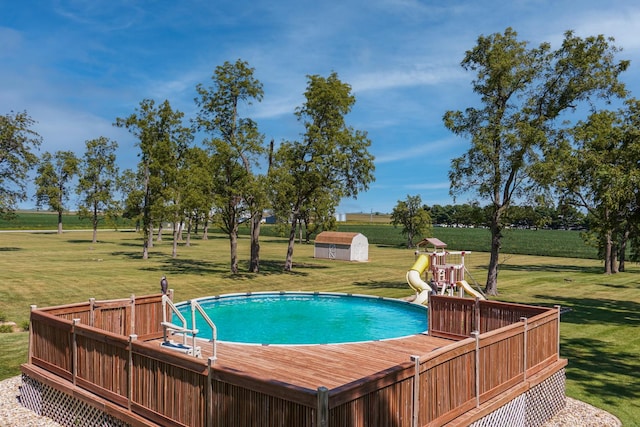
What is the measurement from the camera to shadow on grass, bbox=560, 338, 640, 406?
11.5 metres

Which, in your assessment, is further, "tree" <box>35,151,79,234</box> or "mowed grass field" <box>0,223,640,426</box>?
"tree" <box>35,151,79,234</box>

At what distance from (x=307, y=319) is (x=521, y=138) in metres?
14.9

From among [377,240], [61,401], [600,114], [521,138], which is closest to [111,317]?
[61,401]

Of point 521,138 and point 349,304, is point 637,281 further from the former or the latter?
point 349,304

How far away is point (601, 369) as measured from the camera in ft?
43.3

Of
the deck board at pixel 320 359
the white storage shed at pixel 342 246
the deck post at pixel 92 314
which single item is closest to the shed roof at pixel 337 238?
the white storage shed at pixel 342 246

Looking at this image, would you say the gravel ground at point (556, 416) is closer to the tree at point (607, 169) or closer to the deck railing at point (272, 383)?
the deck railing at point (272, 383)

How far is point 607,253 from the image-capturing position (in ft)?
129

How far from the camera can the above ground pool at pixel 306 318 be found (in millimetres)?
18984

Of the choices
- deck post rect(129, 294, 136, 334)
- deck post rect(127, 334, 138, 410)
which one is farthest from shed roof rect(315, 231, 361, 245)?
deck post rect(127, 334, 138, 410)

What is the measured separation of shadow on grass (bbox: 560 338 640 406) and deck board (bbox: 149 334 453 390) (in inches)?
143

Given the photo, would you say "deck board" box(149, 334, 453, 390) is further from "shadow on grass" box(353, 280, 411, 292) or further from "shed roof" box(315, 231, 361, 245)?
"shed roof" box(315, 231, 361, 245)

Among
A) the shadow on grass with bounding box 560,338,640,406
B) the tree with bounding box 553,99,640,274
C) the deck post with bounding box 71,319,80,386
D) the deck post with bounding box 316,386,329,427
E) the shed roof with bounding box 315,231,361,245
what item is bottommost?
the shadow on grass with bounding box 560,338,640,406

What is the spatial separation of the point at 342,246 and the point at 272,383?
41099mm
